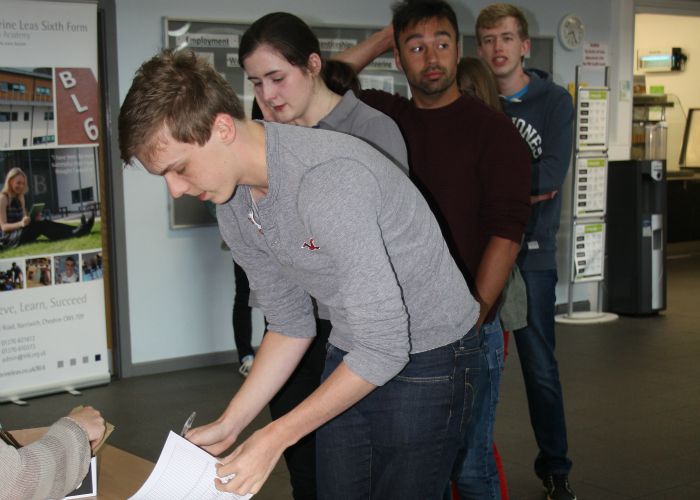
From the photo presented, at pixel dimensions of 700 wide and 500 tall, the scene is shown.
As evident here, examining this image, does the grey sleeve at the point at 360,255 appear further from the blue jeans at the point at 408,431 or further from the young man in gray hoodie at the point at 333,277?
the blue jeans at the point at 408,431

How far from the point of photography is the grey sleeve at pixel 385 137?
2.06m

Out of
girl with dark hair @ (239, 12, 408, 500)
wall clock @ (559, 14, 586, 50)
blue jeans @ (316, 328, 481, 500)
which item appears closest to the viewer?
blue jeans @ (316, 328, 481, 500)

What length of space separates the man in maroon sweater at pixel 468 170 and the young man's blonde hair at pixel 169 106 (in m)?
0.97

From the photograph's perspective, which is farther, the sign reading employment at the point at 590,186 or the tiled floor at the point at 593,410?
the sign reading employment at the point at 590,186

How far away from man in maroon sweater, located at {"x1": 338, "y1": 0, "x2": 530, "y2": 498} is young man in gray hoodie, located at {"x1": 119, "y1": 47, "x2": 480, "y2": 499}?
22.7 inches

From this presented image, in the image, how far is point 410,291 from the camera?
60.2 inches

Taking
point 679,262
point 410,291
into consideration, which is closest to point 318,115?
point 410,291

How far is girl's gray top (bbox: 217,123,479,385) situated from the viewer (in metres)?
1.36

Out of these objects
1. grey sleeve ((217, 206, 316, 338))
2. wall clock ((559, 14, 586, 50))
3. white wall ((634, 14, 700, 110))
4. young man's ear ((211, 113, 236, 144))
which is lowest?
grey sleeve ((217, 206, 316, 338))

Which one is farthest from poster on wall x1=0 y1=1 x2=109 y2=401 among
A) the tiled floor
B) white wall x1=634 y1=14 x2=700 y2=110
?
white wall x1=634 y1=14 x2=700 y2=110

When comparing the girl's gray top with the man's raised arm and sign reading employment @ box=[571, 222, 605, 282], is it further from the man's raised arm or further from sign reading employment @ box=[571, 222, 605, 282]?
sign reading employment @ box=[571, 222, 605, 282]

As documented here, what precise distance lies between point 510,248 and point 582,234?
436 cm

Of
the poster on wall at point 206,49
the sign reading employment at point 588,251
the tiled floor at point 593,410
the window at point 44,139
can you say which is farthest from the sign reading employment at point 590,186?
the window at point 44,139

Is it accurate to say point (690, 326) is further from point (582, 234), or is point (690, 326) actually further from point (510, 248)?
point (510, 248)
